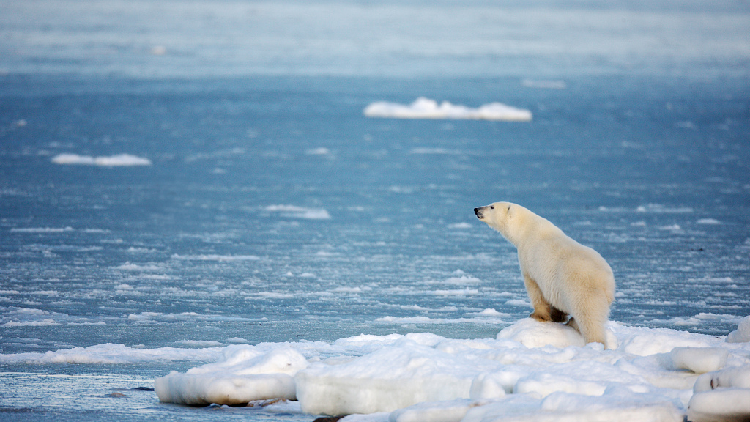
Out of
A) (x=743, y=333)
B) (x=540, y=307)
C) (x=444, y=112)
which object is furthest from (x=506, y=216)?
(x=444, y=112)

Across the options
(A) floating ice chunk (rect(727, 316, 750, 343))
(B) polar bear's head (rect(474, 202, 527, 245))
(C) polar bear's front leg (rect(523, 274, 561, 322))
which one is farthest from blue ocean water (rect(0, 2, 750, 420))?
(A) floating ice chunk (rect(727, 316, 750, 343))

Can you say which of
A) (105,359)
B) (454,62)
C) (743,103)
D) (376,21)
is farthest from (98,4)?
(105,359)

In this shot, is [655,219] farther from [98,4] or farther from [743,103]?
[98,4]

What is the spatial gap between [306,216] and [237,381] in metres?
5.07

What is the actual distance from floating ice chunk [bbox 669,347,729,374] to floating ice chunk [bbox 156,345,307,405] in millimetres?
1416

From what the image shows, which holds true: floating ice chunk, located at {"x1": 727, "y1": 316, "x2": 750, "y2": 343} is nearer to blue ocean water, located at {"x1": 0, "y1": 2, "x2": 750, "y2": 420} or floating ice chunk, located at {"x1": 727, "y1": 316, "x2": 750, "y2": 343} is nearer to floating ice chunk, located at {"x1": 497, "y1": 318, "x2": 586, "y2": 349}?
floating ice chunk, located at {"x1": 497, "y1": 318, "x2": 586, "y2": 349}

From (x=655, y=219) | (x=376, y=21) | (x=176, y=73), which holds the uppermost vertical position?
(x=376, y=21)

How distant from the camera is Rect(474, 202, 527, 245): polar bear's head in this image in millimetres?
4863

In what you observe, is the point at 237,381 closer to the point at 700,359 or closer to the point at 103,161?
→ the point at 700,359

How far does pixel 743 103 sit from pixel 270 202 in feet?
50.3

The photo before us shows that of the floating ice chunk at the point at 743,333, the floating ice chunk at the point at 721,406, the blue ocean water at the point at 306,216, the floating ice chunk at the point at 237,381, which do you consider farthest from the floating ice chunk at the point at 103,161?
the floating ice chunk at the point at 721,406

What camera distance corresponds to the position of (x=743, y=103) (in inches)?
854

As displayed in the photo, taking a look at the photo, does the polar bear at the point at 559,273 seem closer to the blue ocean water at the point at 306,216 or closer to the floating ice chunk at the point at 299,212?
the blue ocean water at the point at 306,216

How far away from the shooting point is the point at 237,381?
12.2 ft
